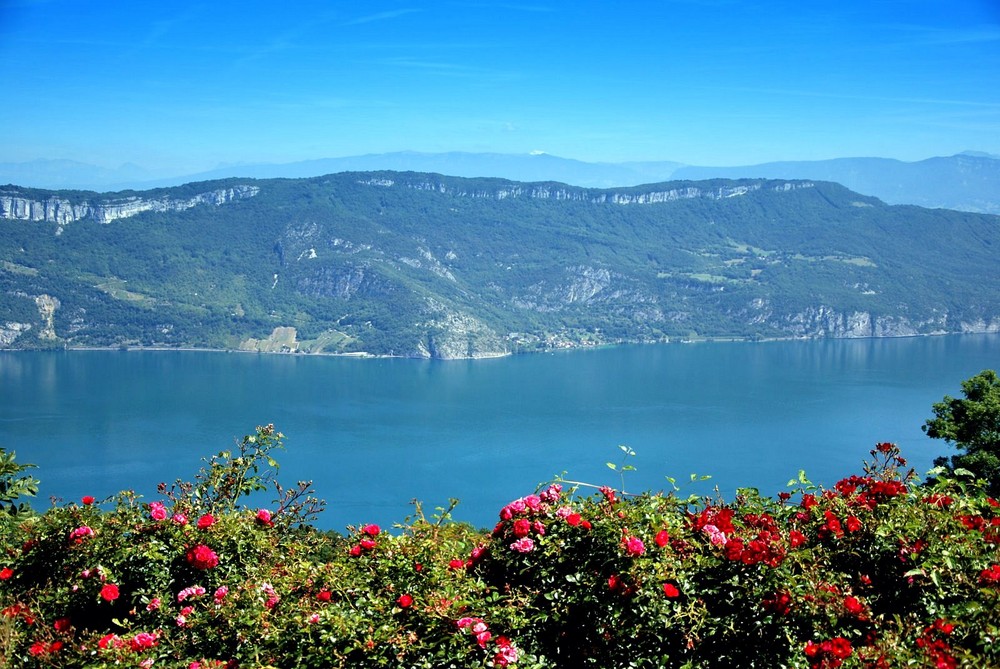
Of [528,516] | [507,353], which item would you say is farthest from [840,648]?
[507,353]

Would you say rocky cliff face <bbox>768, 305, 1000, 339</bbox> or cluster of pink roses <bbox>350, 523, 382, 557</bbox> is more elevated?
cluster of pink roses <bbox>350, 523, 382, 557</bbox>

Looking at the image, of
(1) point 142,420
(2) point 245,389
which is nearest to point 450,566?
(1) point 142,420

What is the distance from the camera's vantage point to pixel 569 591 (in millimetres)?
3705

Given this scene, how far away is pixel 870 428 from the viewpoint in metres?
54.2

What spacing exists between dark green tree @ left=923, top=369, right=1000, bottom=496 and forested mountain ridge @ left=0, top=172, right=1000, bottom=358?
80432 mm

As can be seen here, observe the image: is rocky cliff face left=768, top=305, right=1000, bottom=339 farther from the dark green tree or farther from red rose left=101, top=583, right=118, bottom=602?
red rose left=101, top=583, right=118, bottom=602

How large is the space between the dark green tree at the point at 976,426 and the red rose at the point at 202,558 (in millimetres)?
13280

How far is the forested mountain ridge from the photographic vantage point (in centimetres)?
10619

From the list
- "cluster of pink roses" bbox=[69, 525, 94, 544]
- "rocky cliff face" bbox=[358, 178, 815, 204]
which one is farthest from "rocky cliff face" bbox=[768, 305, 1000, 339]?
"cluster of pink roses" bbox=[69, 525, 94, 544]

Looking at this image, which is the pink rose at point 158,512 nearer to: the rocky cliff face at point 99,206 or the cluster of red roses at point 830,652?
the cluster of red roses at point 830,652

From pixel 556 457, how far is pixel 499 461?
331 cm

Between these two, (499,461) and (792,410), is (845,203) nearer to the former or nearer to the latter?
(792,410)

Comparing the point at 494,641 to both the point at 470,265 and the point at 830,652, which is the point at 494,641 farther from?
the point at 470,265

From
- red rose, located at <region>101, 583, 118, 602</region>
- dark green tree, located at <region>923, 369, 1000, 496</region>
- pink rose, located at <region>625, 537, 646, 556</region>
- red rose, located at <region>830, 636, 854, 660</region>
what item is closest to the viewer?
red rose, located at <region>830, 636, 854, 660</region>
